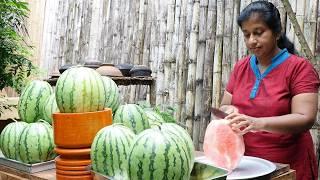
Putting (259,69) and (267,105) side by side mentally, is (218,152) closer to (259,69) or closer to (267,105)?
(267,105)

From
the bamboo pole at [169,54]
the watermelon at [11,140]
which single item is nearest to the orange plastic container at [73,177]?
the watermelon at [11,140]

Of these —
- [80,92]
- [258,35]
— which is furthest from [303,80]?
[80,92]

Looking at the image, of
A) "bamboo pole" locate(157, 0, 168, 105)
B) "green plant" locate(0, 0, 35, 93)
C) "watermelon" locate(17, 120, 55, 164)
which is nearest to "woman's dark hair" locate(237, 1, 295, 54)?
"watermelon" locate(17, 120, 55, 164)

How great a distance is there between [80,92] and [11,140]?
0.45m

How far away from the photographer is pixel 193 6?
467 cm

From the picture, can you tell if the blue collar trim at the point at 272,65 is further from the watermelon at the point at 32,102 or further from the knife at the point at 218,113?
the watermelon at the point at 32,102

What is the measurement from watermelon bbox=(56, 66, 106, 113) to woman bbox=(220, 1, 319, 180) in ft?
3.46

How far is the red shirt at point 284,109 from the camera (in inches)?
99.1

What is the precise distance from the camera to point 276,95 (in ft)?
8.39

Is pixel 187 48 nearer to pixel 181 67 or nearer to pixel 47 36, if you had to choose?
pixel 181 67

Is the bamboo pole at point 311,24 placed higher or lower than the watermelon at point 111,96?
higher

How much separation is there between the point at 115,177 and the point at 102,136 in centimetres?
15

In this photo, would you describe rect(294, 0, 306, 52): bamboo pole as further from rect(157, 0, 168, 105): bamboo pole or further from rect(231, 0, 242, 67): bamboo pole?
rect(157, 0, 168, 105): bamboo pole

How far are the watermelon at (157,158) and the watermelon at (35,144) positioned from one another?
2.10 feet
